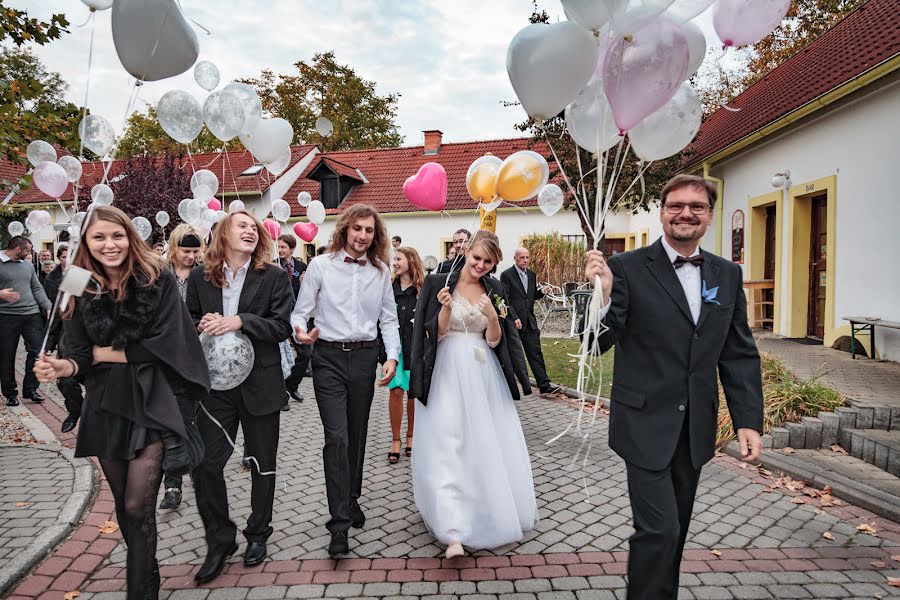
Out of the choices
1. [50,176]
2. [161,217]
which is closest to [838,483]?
[50,176]

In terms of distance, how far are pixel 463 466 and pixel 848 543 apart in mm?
2556

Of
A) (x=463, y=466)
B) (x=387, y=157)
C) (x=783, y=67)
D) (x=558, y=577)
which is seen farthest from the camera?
(x=387, y=157)

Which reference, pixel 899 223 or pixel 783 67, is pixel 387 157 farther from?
pixel 899 223

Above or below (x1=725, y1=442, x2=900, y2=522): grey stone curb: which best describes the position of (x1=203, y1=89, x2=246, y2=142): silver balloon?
above

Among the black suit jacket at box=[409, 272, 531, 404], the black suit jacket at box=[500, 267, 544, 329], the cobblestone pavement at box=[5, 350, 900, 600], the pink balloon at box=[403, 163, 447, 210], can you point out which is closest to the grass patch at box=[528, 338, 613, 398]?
the black suit jacket at box=[500, 267, 544, 329]

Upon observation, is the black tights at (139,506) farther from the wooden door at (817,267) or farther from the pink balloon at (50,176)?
the wooden door at (817,267)

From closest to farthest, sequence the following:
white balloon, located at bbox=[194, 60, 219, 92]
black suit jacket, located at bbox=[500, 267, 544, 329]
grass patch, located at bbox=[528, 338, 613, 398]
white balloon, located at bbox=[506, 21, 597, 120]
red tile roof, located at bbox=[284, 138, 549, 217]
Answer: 1. white balloon, located at bbox=[506, 21, 597, 120]
2. white balloon, located at bbox=[194, 60, 219, 92]
3. black suit jacket, located at bbox=[500, 267, 544, 329]
4. grass patch, located at bbox=[528, 338, 613, 398]
5. red tile roof, located at bbox=[284, 138, 549, 217]

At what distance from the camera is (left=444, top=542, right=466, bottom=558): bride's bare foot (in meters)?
3.56

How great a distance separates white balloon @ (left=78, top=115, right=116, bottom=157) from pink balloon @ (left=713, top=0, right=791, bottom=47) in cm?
515

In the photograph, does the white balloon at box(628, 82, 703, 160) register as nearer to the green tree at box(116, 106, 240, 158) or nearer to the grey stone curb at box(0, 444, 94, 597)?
the grey stone curb at box(0, 444, 94, 597)

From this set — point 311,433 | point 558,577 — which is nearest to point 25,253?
point 311,433

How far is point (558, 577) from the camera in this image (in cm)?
352

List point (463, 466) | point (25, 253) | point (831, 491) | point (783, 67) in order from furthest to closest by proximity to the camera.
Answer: point (783, 67) < point (25, 253) < point (831, 491) < point (463, 466)

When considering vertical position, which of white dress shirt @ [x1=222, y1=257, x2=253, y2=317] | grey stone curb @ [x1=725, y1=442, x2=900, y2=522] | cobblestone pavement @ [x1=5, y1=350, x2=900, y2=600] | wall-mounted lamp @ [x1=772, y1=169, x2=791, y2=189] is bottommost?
cobblestone pavement @ [x1=5, y1=350, x2=900, y2=600]
